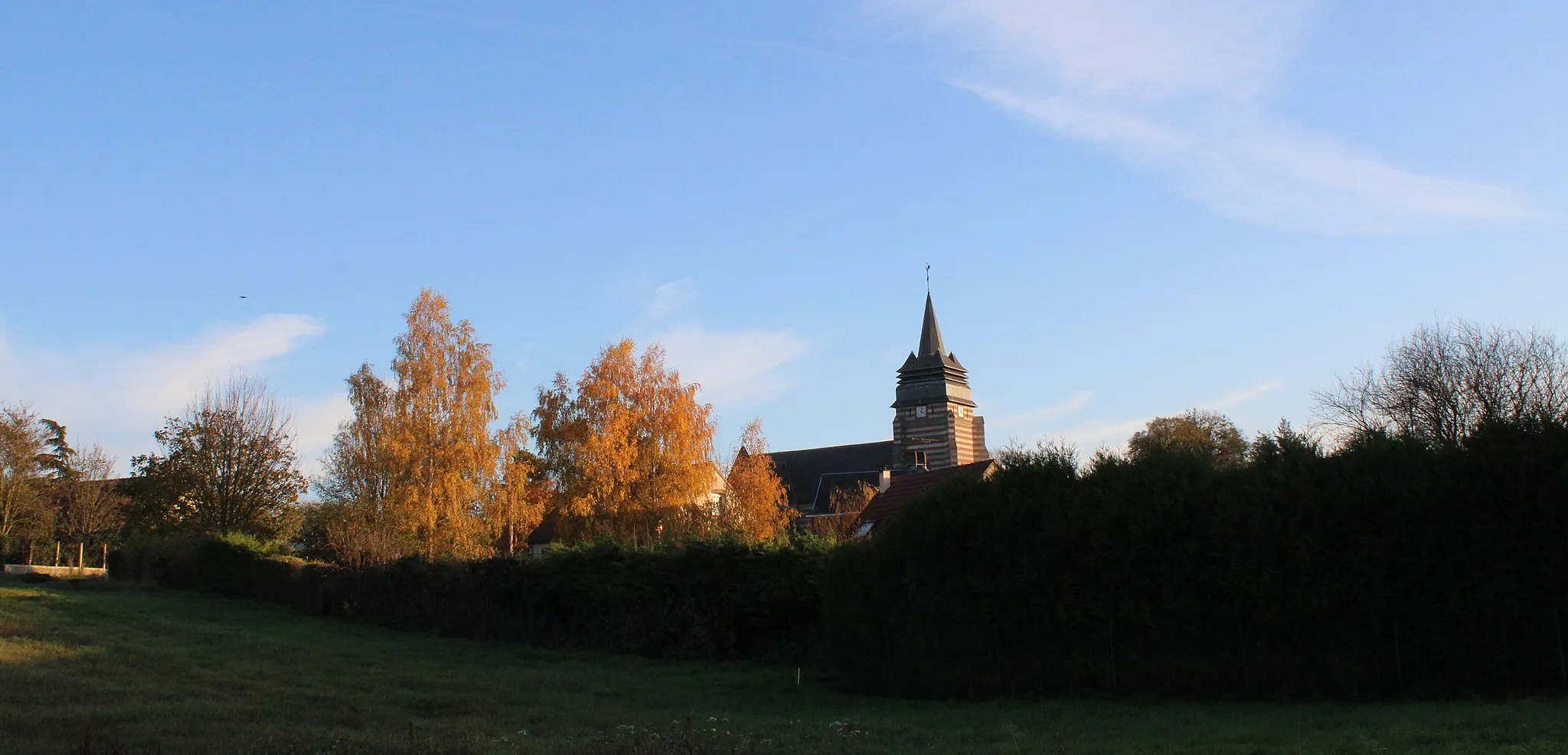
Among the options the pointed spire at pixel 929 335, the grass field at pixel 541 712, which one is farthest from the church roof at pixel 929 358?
the grass field at pixel 541 712

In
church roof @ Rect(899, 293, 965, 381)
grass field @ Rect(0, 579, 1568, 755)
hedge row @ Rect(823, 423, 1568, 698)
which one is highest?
church roof @ Rect(899, 293, 965, 381)

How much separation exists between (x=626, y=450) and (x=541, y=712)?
25.5 m

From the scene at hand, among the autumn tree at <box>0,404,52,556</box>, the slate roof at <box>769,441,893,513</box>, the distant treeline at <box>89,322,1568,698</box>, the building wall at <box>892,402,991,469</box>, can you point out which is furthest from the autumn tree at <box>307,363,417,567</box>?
the building wall at <box>892,402,991,469</box>

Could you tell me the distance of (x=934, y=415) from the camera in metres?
91.6

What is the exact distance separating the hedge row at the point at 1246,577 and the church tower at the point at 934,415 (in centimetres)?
7141

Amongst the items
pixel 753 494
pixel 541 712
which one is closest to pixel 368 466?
pixel 753 494

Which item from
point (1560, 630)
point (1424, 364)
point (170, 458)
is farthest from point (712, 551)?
point (170, 458)

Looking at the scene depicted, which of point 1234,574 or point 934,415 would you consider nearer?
point 1234,574

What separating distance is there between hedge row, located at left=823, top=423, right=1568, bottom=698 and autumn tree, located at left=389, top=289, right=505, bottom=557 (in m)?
24.8

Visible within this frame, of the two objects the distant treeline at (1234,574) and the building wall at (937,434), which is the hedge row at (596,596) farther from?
the building wall at (937,434)

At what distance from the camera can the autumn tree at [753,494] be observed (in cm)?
4141

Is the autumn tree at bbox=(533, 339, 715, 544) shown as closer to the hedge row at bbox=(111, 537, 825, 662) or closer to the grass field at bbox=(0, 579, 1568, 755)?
the hedge row at bbox=(111, 537, 825, 662)

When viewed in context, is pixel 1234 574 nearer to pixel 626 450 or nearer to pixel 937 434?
pixel 626 450

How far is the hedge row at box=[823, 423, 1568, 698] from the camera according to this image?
12188 mm
